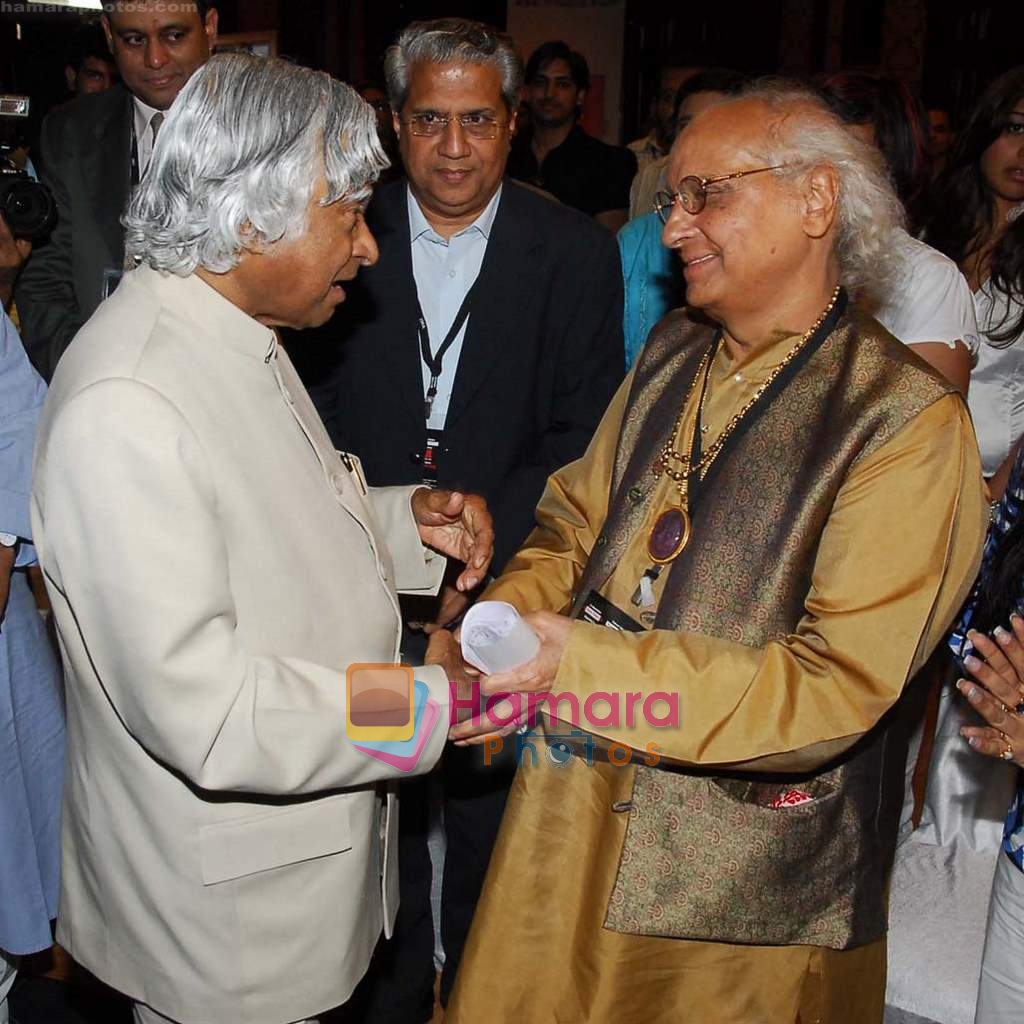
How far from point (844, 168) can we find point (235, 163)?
35.7 inches

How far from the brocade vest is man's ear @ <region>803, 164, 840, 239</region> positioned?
0.15m

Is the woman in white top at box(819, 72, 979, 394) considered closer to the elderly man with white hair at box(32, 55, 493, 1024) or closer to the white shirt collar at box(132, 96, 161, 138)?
the elderly man with white hair at box(32, 55, 493, 1024)

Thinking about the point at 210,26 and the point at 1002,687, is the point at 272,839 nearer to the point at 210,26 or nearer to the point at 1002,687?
the point at 1002,687

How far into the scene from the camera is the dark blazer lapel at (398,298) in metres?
2.79

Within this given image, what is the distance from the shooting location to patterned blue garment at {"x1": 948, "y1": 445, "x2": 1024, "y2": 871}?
192 centimetres

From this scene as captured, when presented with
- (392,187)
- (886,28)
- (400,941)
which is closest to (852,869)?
(400,941)

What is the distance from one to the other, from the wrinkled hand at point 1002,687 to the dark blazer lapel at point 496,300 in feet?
4.43

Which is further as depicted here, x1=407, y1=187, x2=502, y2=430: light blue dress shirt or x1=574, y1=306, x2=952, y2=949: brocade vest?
x1=407, y1=187, x2=502, y2=430: light blue dress shirt

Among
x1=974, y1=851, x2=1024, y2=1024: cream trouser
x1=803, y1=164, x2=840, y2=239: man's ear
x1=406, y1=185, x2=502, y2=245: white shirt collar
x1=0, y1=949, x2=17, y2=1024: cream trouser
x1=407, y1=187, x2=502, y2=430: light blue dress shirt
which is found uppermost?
x1=803, y1=164, x2=840, y2=239: man's ear

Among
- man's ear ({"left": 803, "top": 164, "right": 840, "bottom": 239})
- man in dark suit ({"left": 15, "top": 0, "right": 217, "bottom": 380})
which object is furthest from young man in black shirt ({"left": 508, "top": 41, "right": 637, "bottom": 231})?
man's ear ({"left": 803, "top": 164, "right": 840, "bottom": 239})

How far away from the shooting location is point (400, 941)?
9.20ft

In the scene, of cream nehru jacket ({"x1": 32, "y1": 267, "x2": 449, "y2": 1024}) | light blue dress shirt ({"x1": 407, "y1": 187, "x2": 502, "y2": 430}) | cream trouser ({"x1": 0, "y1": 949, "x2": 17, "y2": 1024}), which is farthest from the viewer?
light blue dress shirt ({"x1": 407, "y1": 187, "x2": 502, "y2": 430})

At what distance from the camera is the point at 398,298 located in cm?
283

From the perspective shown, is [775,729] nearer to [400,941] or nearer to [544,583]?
[544,583]
